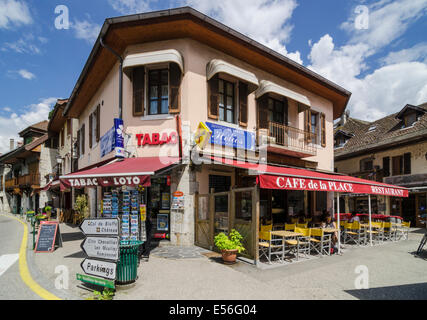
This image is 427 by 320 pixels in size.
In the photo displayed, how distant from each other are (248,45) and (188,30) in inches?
106

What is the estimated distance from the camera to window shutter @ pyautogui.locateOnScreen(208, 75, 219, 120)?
1023 centimetres

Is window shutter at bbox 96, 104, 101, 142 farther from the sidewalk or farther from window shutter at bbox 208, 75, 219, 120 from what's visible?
the sidewalk

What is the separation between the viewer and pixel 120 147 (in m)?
9.80

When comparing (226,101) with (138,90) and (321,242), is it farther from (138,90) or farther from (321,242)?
(321,242)

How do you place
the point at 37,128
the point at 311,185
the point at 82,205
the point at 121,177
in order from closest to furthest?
the point at 121,177 < the point at 311,185 < the point at 82,205 < the point at 37,128

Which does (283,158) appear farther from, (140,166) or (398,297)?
(398,297)

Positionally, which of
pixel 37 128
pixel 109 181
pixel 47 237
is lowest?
pixel 47 237

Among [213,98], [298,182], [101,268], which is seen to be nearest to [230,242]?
[298,182]

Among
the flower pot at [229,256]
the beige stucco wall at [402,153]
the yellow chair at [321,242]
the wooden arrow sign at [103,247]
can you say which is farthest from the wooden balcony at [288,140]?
the beige stucco wall at [402,153]

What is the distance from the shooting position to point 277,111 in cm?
1340

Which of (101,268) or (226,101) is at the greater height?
(226,101)

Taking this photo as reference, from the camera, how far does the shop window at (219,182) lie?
10238 millimetres

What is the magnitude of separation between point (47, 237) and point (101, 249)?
483cm
